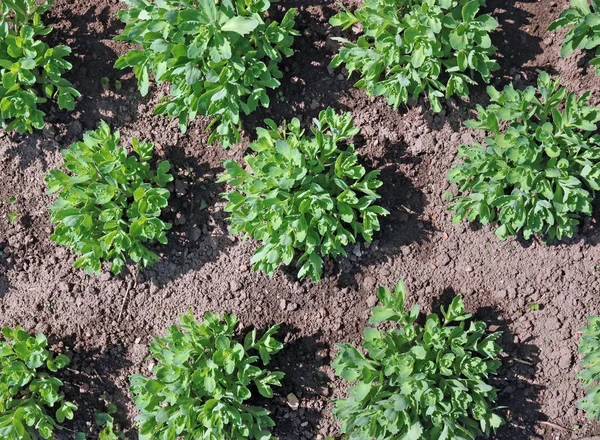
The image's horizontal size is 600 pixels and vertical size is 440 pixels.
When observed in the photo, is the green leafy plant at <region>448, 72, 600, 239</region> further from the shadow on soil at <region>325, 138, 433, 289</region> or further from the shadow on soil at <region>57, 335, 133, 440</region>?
the shadow on soil at <region>57, 335, 133, 440</region>

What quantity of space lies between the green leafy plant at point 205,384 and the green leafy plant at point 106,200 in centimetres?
72

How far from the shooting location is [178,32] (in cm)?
410

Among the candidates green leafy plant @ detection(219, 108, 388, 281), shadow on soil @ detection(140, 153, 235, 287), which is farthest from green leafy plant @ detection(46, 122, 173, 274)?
green leafy plant @ detection(219, 108, 388, 281)

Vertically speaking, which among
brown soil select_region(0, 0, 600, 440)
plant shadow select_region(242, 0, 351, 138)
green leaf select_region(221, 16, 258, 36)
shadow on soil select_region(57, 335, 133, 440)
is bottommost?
shadow on soil select_region(57, 335, 133, 440)

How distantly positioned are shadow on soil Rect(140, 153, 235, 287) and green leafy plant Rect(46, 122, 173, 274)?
0.19 metres

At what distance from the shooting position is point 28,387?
15.6 feet

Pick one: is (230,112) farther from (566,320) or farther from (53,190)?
(566,320)

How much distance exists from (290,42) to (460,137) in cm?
149

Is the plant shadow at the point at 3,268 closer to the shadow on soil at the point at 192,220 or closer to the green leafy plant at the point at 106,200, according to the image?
the green leafy plant at the point at 106,200

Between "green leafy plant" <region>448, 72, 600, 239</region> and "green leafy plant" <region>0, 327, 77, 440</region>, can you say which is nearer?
"green leafy plant" <region>448, 72, 600, 239</region>

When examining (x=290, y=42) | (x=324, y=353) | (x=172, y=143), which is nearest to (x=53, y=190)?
(x=172, y=143)

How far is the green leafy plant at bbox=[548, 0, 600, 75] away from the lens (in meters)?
4.12

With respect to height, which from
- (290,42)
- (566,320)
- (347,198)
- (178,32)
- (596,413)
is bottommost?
(596,413)

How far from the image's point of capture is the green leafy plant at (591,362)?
14.1ft
